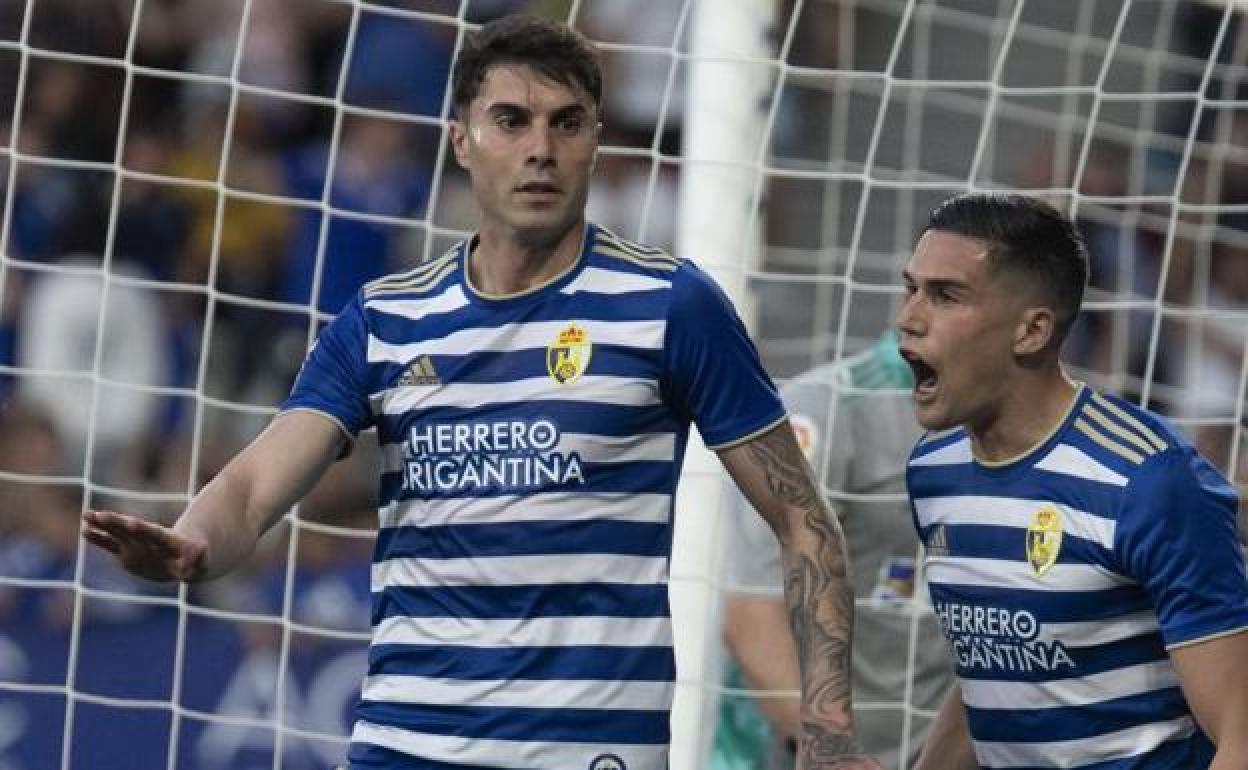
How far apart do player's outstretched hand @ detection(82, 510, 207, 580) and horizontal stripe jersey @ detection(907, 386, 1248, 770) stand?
4.02 ft

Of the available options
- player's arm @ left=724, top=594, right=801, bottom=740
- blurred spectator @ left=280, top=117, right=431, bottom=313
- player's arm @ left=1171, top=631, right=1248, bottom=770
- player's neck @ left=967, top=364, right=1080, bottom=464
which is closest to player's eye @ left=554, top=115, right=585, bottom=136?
player's neck @ left=967, top=364, right=1080, bottom=464

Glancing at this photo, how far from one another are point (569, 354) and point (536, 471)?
0.21m

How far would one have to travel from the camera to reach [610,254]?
4141mm

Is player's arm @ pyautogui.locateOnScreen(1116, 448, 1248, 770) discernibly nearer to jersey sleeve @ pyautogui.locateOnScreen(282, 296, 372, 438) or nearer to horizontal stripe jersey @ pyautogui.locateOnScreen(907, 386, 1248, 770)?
horizontal stripe jersey @ pyautogui.locateOnScreen(907, 386, 1248, 770)

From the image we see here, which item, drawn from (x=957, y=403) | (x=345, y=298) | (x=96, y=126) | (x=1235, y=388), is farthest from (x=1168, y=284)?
(x=957, y=403)

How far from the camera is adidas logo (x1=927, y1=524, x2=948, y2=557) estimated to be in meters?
4.12

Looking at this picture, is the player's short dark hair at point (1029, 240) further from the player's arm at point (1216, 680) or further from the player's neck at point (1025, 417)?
the player's arm at point (1216, 680)

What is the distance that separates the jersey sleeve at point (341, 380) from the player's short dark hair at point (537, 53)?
431mm

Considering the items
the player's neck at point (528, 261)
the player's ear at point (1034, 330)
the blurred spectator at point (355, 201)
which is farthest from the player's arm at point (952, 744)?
the blurred spectator at point (355, 201)

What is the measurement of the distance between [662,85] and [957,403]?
4.50 metres

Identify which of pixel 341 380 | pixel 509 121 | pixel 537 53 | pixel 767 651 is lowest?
pixel 767 651

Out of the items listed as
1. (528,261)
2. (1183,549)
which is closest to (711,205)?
(528,261)

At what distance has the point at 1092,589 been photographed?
3.90m

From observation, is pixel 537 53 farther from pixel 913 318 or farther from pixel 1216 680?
pixel 1216 680
